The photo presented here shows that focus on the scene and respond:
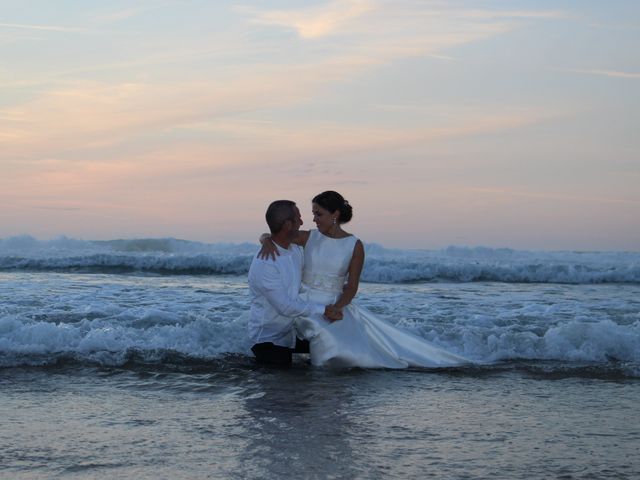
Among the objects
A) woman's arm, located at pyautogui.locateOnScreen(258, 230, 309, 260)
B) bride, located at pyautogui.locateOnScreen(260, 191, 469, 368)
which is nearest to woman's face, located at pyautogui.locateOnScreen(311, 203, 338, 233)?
bride, located at pyautogui.locateOnScreen(260, 191, 469, 368)

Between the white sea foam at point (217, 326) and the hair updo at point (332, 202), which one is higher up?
the hair updo at point (332, 202)

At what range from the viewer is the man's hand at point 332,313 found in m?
7.17

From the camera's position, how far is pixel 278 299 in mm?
7004

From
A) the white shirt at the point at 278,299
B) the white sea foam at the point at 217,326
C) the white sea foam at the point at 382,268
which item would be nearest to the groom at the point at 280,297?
the white shirt at the point at 278,299

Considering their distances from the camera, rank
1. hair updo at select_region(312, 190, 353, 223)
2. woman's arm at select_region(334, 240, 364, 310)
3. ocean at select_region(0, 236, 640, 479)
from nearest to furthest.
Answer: ocean at select_region(0, 236, 640, 479) → hair updo at select_region(312, 190, 353, 223) → woman's arm at select_region(334, 240, 364, 310)

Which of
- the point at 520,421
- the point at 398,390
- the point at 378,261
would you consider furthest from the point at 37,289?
the point at 378,261

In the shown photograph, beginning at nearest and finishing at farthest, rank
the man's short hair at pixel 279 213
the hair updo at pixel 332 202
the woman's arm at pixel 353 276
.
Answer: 1. the man's short hair at pixel 279 213
2. the hair updo at pixel 332 202
3. the woman's arm at pixel 353 276

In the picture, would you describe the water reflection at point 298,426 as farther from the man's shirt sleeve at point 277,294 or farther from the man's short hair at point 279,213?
the man's short hair at point 279,213

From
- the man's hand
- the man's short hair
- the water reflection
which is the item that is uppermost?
the man's short hair

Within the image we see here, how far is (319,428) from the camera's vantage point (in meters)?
5.10

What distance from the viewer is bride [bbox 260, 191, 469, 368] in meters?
7.23

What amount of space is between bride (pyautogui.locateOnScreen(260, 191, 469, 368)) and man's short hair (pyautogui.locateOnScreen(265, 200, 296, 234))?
0.22m

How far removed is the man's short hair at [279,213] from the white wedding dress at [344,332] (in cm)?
53

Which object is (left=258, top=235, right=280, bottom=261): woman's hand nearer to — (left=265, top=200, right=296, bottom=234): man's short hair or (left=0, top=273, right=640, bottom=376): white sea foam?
(left=265, top=200, right=296, bottom=234): man's short hair
